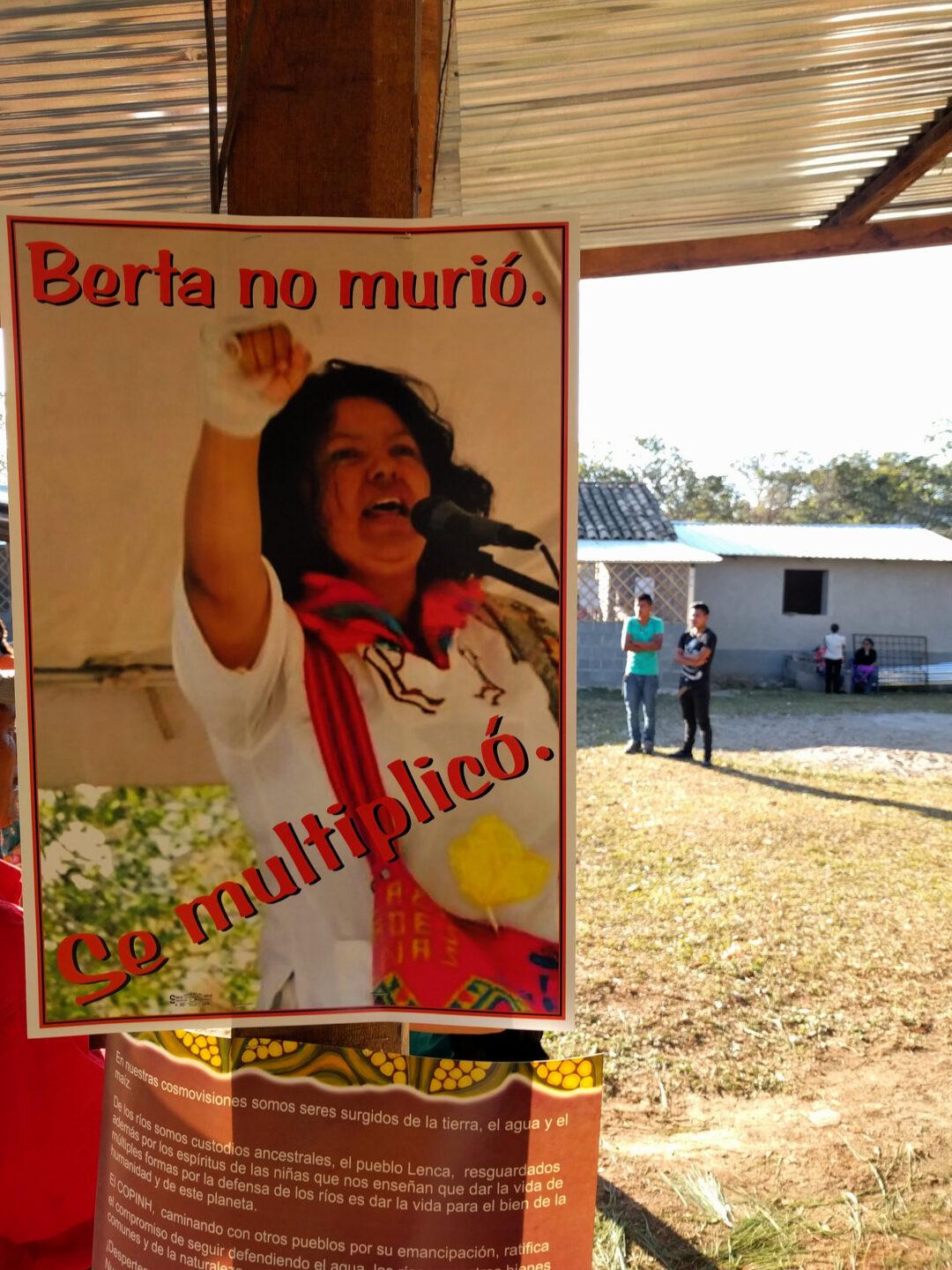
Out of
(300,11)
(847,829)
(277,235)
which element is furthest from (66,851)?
(847,829)

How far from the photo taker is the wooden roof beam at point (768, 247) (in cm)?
321

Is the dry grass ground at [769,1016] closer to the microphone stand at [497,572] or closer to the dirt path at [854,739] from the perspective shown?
the dirt path at [854,739]

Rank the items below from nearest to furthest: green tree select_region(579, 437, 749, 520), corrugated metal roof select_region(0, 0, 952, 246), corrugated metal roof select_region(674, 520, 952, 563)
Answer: corrugated metal roof select_region(0, 0, 952, 246) < corrugated metal roof select_region(674, 520, 952, 563) < green tree select_region(579, 437, 749, 520)

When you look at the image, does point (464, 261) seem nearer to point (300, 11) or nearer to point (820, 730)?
point (300, 11)

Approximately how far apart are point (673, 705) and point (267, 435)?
12.4 meters

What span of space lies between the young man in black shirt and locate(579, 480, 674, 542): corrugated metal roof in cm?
663

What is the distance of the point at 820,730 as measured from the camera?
449 inches

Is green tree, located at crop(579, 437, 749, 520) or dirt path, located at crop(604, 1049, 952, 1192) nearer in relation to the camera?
dirt path, located at crop(604, 1049, 952, 1192)

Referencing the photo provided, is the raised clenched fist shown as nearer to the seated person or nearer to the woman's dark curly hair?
the woman's dark curly hair

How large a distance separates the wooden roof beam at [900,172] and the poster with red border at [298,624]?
2.42m

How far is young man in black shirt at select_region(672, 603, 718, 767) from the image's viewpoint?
29.8 feet

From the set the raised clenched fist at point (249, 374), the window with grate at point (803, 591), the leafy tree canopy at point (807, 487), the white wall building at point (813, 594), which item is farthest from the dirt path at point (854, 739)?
the leafy tree canopy at point (807, 487)

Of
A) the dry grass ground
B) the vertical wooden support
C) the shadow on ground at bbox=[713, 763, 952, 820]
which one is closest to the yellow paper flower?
the vertical wooden support

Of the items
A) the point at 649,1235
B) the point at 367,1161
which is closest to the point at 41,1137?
the point at 367,1161
